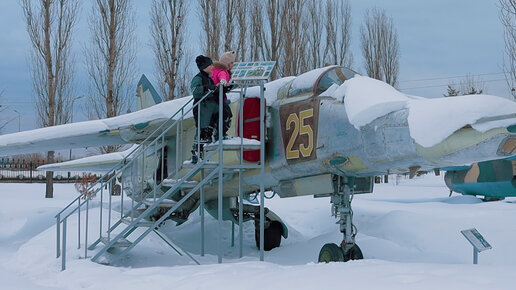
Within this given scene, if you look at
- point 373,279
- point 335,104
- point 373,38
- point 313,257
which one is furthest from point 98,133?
point 373,38

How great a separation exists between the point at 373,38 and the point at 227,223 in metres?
22.8

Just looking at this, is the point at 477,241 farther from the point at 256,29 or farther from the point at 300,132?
the point at 256,29

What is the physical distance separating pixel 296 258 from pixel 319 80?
3801mm

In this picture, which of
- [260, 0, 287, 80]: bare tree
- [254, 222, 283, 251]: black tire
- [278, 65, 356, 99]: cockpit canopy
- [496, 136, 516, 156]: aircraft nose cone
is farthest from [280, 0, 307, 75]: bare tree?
[496, 136, 516, 156]: aircraft nose cone

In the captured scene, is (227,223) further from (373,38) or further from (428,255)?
(373,38)

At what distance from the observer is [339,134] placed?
6785mm

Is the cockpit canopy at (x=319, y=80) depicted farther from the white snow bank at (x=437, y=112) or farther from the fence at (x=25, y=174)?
the fence at (x=25, y=174)

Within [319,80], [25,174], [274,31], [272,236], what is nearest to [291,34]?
[274,31]

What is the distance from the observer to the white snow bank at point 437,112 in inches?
203

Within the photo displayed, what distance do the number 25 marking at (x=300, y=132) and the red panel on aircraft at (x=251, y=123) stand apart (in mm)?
614

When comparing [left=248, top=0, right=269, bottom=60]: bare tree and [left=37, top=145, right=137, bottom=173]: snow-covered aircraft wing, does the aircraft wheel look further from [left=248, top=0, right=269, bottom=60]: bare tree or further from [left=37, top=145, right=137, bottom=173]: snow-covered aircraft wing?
[left=248, top=0, right=269, bottom=60]: bare tree

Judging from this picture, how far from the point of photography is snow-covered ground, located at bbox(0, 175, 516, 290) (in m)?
4.77

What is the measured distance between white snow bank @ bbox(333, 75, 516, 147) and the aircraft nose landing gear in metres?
1.59

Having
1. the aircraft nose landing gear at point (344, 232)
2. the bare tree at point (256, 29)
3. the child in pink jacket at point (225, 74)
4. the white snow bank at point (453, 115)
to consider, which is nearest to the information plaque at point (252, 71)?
the child in pink jacket at point (225, 74)
